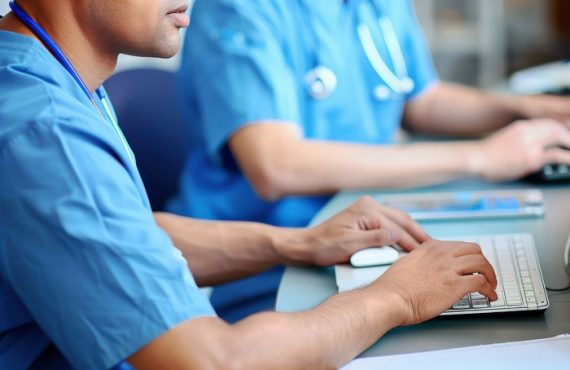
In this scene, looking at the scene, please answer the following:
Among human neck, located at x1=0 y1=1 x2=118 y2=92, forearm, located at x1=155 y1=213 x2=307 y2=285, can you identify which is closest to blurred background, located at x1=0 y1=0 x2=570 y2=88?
forearm, located at x1=155 y1=213 x2=307 y2=285

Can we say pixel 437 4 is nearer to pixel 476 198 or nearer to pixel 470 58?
pixel 470 58

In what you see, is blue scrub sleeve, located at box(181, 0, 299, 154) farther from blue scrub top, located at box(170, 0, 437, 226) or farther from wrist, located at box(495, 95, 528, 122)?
wrist, located at box(495, 95, 528, 122)

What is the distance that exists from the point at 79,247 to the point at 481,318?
43 cm

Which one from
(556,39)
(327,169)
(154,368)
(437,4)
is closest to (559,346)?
(154,368)

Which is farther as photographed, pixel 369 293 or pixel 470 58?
pixel 470 58

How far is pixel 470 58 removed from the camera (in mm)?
3750

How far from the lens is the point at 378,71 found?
159cm

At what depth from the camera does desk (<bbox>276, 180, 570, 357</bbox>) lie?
0.83m

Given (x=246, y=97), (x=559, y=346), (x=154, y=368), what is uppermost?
(x=246, y=97)

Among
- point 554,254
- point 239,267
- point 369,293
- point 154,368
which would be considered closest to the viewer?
point 154,368

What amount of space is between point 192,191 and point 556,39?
95.6 inches

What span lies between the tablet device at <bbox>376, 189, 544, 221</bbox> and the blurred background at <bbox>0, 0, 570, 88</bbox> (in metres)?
2.51

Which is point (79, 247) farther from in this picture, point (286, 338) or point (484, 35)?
point (484, 35)

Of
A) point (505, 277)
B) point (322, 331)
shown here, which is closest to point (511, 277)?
point (505, 277)
